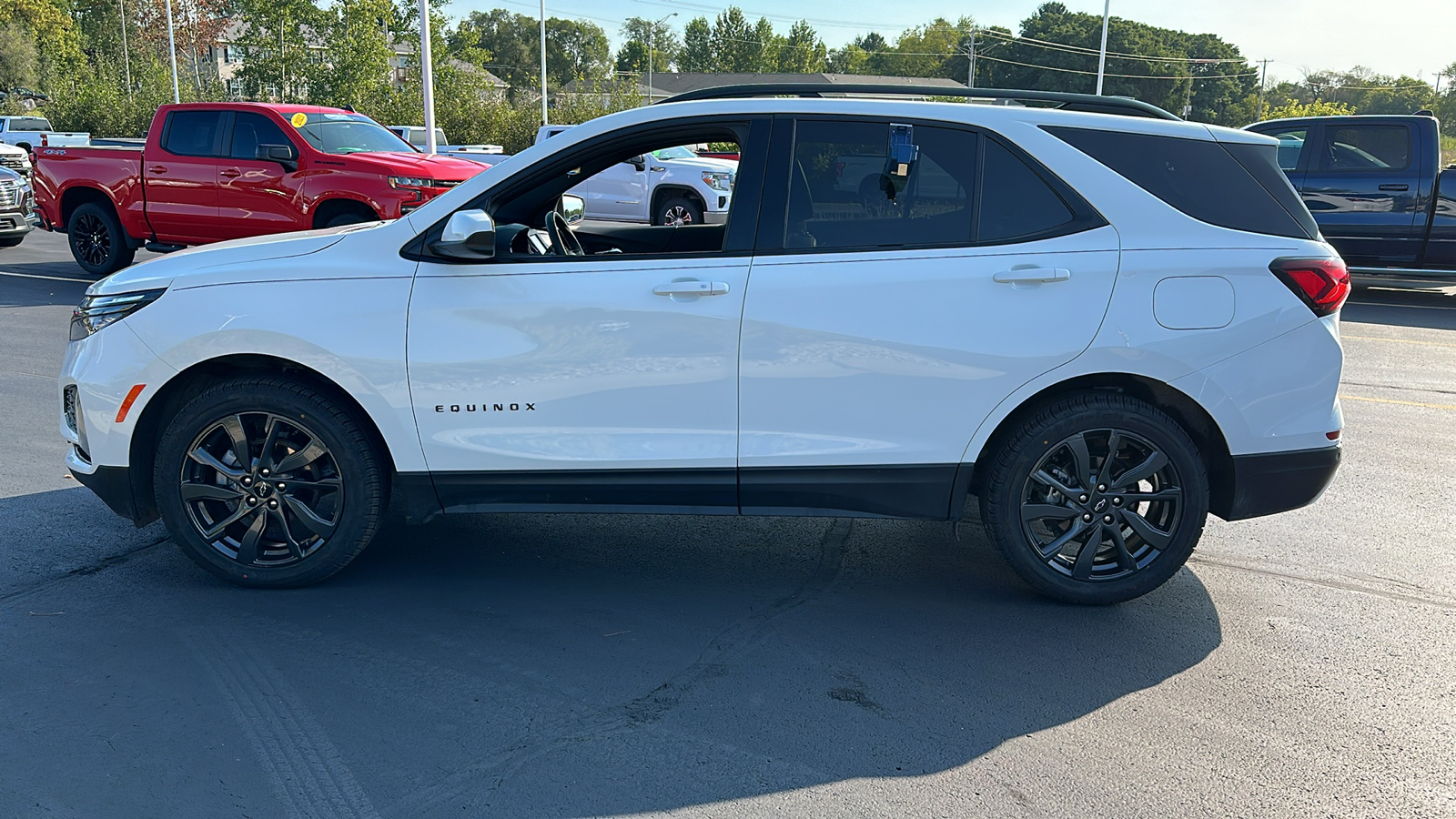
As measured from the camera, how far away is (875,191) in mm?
4129

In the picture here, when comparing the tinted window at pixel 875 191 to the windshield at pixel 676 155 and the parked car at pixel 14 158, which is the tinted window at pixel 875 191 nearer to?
the windshield at pixel 676 155

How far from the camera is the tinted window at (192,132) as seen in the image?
12820mm

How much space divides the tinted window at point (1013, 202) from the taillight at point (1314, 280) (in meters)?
0.78

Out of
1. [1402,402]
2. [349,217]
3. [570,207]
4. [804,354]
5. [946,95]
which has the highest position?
[946,95]

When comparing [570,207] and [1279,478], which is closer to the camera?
[1279,478]

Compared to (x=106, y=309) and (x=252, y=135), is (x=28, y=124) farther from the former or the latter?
(x=106, y=309)

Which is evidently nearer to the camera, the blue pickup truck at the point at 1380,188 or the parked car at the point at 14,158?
the blue pickup truck at the point at 1380,188

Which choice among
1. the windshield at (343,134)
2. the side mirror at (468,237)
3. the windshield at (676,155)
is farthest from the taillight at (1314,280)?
the windshield at (676,155)

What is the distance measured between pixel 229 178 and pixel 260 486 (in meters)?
9.60

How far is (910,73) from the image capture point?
113000mm

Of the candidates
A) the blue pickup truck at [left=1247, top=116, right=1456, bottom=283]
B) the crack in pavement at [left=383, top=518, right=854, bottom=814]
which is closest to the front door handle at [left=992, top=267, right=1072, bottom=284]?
the crack in pavement at [left=383, top=518, right=854, bottom=814]

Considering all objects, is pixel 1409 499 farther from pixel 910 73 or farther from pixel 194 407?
pixel 910 73

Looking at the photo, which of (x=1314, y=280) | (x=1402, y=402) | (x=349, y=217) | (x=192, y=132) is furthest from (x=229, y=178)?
(x=1314, y=280)

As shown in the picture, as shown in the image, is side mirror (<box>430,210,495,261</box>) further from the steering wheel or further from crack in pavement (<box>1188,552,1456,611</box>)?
crack in pavement (<box>1188,552,1456,611</box>)
